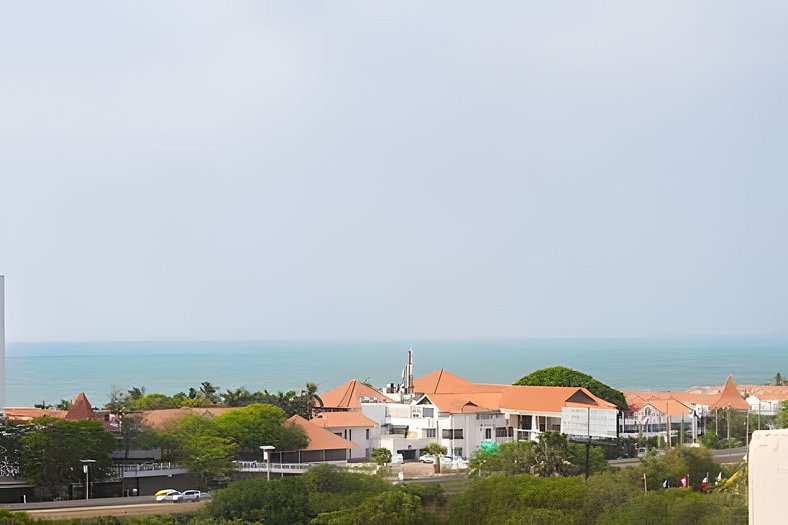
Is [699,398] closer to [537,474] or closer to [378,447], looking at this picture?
[378,447]

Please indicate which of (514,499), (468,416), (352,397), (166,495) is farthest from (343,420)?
(514,499)

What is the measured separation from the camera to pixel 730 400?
198 ft

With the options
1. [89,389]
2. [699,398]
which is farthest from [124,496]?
[89,389]

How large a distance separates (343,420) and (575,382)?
46.0 ft

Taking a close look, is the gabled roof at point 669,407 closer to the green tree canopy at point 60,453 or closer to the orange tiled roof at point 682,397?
the orange tiled roof at point 682,397

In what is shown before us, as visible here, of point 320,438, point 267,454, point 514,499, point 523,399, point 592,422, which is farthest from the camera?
point 523,399

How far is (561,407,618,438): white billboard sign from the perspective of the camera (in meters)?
40.0

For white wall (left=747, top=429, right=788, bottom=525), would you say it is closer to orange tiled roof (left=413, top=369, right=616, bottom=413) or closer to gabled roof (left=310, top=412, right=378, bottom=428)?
gabled roof (left=310, top=412, right=378, bottom=428)

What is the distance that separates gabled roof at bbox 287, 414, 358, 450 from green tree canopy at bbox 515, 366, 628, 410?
46.0ft

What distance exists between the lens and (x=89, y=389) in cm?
12756

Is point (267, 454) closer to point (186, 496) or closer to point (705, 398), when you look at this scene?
point (186, 496)

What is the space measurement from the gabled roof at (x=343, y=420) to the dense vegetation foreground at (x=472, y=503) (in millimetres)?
12302

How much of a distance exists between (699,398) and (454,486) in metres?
31.1

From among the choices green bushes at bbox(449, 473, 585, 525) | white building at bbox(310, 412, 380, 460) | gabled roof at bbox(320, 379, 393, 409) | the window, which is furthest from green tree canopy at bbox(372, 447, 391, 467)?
green bushes at bbox(449, 473, 585, 525)
